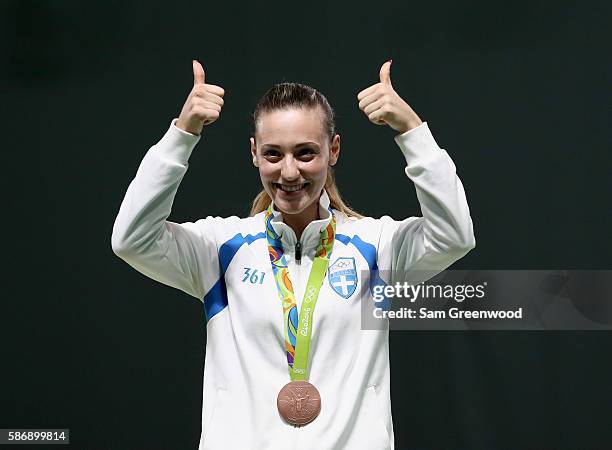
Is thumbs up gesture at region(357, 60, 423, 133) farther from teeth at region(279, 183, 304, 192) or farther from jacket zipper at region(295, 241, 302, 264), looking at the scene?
jacket zipper at region(295, 241, 302, 264)

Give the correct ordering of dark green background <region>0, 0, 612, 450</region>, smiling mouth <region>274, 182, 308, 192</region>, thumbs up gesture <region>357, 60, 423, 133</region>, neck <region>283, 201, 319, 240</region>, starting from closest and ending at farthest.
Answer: thumbs up gesture <region>357, 60, 423, 133</region> → smiling mouth <region>274, 182, 308, 192</region> → neck <region>283, 201, 319, 240</region> → dark green background <region>0, 0, 612, 450</region>

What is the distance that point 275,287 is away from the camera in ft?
6.56

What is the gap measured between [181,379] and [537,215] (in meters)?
1.43

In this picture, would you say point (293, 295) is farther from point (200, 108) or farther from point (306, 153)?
point (200, 108)

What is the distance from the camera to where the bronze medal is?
188 centimetres

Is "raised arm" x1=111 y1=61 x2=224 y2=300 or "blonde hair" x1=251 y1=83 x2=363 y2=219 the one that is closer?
"raised arm" x1=111 y1=61 x2=224 y2=300

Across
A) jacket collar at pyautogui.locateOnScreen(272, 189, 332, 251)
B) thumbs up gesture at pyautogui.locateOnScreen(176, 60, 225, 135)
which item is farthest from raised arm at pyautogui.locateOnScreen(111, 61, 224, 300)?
jacket collar at pyautogui.locateOnScreen(272, 189, 332, 251)

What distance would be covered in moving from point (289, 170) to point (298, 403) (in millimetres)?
468

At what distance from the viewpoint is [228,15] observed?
3555 millimetres

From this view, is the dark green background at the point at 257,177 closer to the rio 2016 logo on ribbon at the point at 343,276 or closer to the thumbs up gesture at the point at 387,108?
the rio 2016 logo on ribbon at the point at 343,276

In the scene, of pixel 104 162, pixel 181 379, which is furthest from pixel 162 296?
pixel 104 162

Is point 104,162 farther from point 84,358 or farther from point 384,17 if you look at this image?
point 384,17

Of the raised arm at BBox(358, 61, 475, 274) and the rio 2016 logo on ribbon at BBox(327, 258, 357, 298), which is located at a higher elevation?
the raised arm at BBox(358, 61, 475, 274)

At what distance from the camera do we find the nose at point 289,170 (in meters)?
1.93
